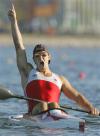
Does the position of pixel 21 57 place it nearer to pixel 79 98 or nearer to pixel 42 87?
pixel 42 87

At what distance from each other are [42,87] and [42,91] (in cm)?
8

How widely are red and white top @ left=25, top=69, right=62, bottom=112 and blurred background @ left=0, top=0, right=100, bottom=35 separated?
109258mm

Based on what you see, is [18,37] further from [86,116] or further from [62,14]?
[62,14]

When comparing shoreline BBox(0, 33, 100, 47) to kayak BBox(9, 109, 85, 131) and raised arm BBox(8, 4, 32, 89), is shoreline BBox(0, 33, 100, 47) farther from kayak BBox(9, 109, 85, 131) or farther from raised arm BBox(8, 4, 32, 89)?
kayak BBox(9, 109, 85, 131)

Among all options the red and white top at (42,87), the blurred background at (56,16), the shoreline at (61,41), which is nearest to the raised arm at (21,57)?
the red and white top at (42,87)

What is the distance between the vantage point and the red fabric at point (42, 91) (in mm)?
14836

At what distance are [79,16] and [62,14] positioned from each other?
11.9 feet

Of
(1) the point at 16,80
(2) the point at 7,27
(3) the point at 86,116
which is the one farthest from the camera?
(2) the point at 7,27

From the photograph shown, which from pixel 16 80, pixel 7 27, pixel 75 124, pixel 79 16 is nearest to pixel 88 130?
pixel 75 124

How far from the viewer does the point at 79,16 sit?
446ft

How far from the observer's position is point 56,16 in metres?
139

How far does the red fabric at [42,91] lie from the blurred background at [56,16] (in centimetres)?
10926

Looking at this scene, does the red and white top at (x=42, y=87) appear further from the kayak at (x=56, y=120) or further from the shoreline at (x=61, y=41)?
the shoreline at (x=61, y=41)

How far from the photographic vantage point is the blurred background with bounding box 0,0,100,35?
129 m
